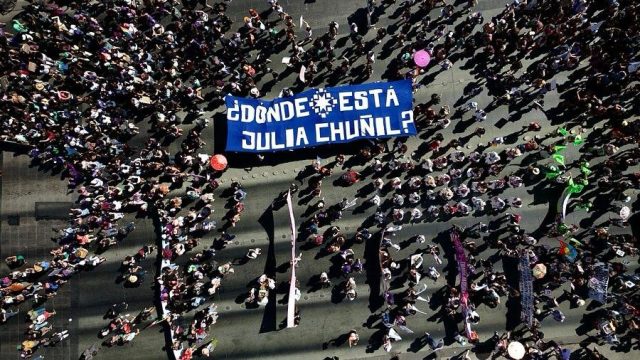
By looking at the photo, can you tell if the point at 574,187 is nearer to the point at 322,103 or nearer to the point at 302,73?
the point at 322,103

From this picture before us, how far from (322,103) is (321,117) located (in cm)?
85

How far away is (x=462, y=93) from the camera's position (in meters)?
27.0

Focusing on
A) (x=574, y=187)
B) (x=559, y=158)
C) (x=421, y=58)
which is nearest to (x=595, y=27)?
(x=559, y=158)

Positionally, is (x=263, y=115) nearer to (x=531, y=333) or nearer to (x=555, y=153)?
(x=555, y=153)

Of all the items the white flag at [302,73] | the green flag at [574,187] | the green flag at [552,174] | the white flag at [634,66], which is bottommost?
the green flag at [574,187]

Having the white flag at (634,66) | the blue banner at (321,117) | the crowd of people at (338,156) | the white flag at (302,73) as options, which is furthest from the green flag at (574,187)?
the white flag at (302,73)

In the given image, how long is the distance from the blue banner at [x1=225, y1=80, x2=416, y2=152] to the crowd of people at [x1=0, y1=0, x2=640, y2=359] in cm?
109

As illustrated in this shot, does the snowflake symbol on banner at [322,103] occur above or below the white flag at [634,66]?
below

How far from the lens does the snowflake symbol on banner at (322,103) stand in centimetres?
2653

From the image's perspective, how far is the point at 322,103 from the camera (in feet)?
87.2

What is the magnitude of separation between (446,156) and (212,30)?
53.2ft

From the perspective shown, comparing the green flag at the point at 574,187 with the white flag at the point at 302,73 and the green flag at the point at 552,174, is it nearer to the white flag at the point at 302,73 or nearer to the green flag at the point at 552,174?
the green flag at the point at 552,174

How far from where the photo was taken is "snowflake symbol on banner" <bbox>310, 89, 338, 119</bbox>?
87.0 ft

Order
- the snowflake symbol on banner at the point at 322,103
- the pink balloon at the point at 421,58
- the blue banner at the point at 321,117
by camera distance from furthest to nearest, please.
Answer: the pink balloon at the point at 421,58, the snowflake symbol on banner at the point at 322,103, the blue banner at the point at 321,117
